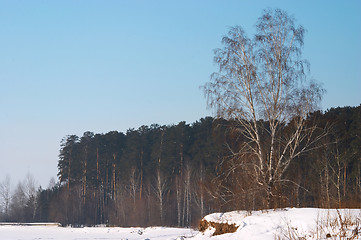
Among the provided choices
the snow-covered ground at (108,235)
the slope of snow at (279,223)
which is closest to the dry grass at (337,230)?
the slope of snow at (279,223)

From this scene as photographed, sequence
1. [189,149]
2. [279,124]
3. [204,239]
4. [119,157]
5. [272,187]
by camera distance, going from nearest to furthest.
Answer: [204,239] < [272,187] < [279,124] < [189,149] < [119,157]

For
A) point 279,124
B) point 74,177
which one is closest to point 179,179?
point 74,177

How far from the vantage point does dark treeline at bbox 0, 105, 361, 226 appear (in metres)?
35.4

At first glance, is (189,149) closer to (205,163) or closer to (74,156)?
Result: (205,163)

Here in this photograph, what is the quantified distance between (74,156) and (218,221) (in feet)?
178

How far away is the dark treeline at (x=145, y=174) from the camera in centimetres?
3544

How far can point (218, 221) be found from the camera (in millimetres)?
16359

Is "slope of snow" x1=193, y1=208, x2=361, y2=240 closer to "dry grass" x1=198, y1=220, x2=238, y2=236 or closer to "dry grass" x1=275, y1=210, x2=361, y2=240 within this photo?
"dry grass" x1=198, y1=220, x2=238, y2=236

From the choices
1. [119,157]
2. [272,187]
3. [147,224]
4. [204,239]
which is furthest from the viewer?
[119,157]

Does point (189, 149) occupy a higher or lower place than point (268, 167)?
higher

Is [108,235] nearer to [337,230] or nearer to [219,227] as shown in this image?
[219,227]

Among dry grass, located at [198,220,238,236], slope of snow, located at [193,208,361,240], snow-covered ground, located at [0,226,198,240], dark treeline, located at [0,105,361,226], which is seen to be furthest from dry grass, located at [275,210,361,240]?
dark treeline, located at [0,105,361,226]

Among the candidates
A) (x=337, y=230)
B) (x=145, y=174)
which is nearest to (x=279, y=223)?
(x=337, y=230)

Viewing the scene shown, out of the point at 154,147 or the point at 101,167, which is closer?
the point at 154,147
